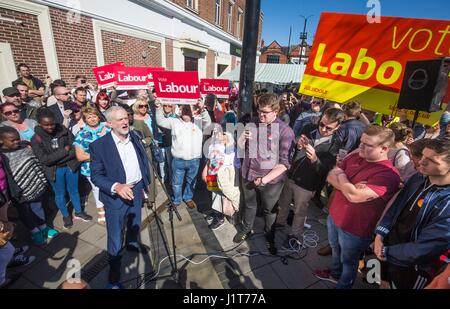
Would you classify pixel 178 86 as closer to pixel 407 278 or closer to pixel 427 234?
pixel 427 234

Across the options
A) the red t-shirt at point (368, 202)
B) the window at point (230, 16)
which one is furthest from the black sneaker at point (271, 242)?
the window at point (230, 16)

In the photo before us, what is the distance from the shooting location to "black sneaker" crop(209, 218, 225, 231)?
3664mm

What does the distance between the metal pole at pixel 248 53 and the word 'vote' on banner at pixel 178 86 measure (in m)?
0.81

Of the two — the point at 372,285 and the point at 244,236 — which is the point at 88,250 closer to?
the point at 244,236

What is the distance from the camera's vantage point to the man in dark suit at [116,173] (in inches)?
92.9

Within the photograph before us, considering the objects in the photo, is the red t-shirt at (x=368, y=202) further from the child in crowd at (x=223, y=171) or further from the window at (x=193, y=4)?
the window at (x=193, y=4)

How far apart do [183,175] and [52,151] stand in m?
1.97

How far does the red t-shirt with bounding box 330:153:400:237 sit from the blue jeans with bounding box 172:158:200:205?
245 cm

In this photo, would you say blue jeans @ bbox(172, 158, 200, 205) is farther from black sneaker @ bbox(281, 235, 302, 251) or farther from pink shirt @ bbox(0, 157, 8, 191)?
pink shirt @ bbox(0, 157, 8, 191)

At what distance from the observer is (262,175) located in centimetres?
292

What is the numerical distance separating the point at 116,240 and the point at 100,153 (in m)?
0.99

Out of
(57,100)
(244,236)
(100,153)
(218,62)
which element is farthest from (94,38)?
(218,62)

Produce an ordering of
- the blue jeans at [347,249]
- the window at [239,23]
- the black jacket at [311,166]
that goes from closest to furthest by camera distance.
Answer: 1. the blue jeans at [347,249]
2. the black jacket at [311,166]
3. the window at [239,23]

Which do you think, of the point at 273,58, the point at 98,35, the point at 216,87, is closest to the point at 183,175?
the point at 216,87
